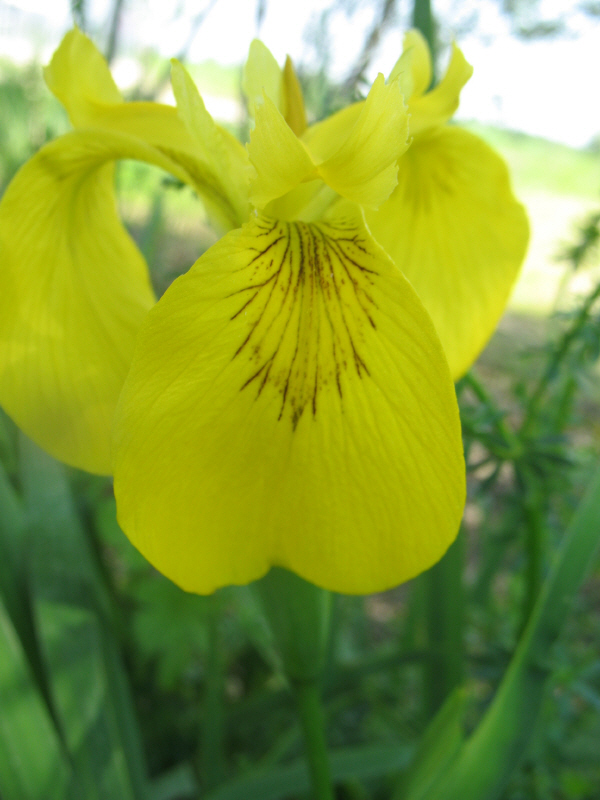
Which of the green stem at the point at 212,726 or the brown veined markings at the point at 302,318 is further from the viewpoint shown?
the green stem at the point at 212,726

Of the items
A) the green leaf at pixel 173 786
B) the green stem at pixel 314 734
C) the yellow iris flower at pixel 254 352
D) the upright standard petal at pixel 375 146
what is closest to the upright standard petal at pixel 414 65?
the yellow iris flower at pixel 254 352

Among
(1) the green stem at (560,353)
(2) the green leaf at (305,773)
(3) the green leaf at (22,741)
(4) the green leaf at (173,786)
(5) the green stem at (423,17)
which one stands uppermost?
(5) the green stem at (423,17)

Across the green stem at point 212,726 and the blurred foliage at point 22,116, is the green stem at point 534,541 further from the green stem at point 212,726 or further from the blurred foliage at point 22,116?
the blurred foliage at point 22,116

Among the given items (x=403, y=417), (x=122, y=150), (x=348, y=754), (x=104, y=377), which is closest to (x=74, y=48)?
(x=122, y=150)

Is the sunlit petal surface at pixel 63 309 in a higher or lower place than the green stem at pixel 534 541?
higher

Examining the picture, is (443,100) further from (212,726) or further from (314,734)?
(212,726)

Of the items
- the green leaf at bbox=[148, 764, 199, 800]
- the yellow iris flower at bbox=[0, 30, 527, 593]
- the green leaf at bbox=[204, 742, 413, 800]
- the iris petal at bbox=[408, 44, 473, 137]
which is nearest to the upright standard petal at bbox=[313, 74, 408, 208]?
the yellow iris flower at bbox=[0, 30, 527, 593]

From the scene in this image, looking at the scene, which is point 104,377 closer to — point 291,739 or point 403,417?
point 403,417

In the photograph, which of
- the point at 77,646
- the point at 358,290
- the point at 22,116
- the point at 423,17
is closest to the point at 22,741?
the point at 77,646

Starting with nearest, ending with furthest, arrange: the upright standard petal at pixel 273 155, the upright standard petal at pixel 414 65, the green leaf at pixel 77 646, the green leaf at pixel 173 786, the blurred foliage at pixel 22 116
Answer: the upright standard petal at pixel 273 155, the upright standard petal at pixel 414 65, the green leaf at pixel 77 646, the green leaf at pixel 173 786, the blurred foliage at pixel 22 116
